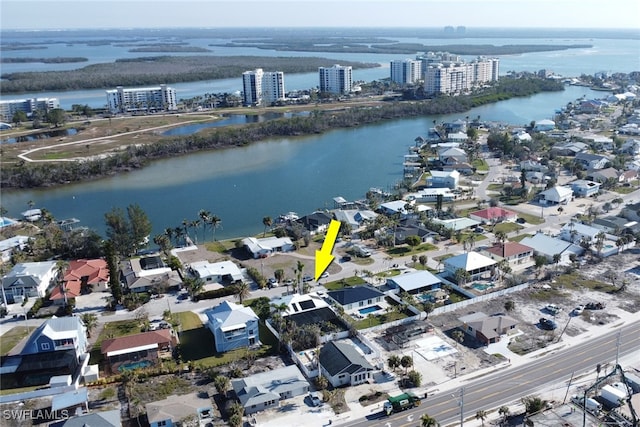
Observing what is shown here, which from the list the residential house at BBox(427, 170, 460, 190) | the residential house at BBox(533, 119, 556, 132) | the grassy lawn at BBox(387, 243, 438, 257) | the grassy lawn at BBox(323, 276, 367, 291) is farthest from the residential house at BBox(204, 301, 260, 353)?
the residential house at BBox(533, 119, 556, 132)

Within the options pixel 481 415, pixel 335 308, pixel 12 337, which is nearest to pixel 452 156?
pixel 335 308

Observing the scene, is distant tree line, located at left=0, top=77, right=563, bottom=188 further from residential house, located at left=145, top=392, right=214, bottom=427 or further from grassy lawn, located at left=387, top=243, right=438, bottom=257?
residential house, located at left=145, top=392, right=214, bottom=427

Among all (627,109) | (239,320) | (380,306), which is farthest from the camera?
(627,109)

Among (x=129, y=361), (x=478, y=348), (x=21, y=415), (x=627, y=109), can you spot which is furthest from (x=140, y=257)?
(x=627, y=109)

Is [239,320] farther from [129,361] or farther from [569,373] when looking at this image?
[569,373]

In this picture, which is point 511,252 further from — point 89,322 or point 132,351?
point 89,322
